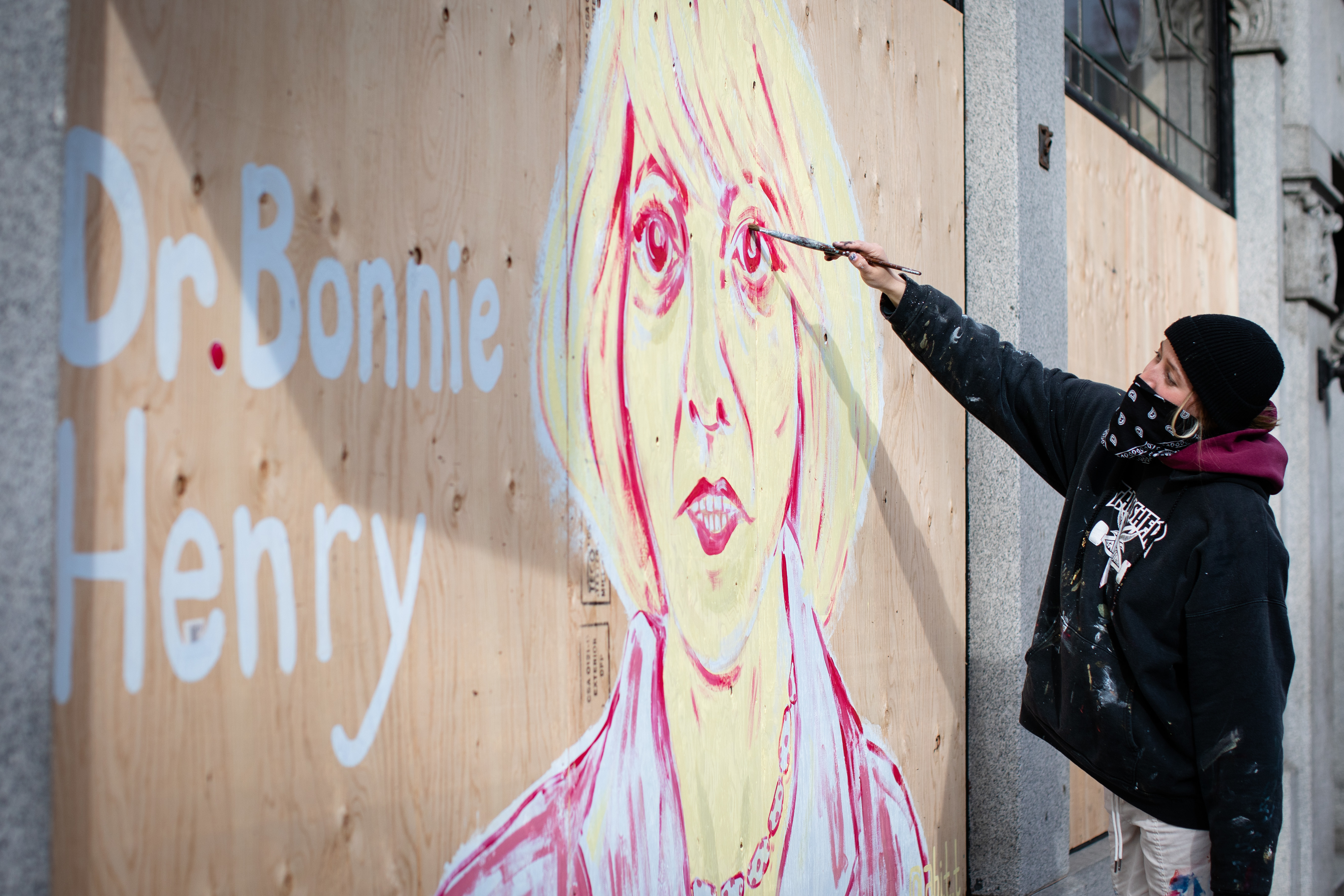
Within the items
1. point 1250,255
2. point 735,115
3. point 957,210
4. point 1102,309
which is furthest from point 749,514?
point 1250,255

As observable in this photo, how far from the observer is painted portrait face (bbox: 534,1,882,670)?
2.31 metres

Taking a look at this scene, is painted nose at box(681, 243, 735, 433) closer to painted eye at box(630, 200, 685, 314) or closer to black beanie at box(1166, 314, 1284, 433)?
painted eye at box(630, 200, 685, 314)

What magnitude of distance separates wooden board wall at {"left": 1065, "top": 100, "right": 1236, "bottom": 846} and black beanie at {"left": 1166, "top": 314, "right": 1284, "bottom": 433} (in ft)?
6.27

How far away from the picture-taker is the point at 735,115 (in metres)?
2.80

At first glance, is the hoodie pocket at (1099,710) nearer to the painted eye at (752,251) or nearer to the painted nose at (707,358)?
the painted nose at (707,358)

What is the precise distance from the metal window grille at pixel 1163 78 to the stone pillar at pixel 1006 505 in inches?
26.8

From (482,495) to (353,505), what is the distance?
0.28 m

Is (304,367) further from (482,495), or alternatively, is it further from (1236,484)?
(1236,484)

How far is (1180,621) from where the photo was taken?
2.46 meters

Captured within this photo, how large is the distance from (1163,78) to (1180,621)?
4296mm

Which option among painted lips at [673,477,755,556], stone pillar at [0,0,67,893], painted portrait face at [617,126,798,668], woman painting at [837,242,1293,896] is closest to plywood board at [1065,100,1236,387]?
woman painting at [837,242,1293,896]

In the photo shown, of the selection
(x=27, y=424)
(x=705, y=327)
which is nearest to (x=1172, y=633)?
(x=705, y=327)

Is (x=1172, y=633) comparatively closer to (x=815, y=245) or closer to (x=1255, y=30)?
(x=815, y=245)

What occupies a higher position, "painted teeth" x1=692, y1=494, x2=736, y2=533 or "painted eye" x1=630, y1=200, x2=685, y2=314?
"painted eye" x1=630, y1=200, x2=685, y2=314
